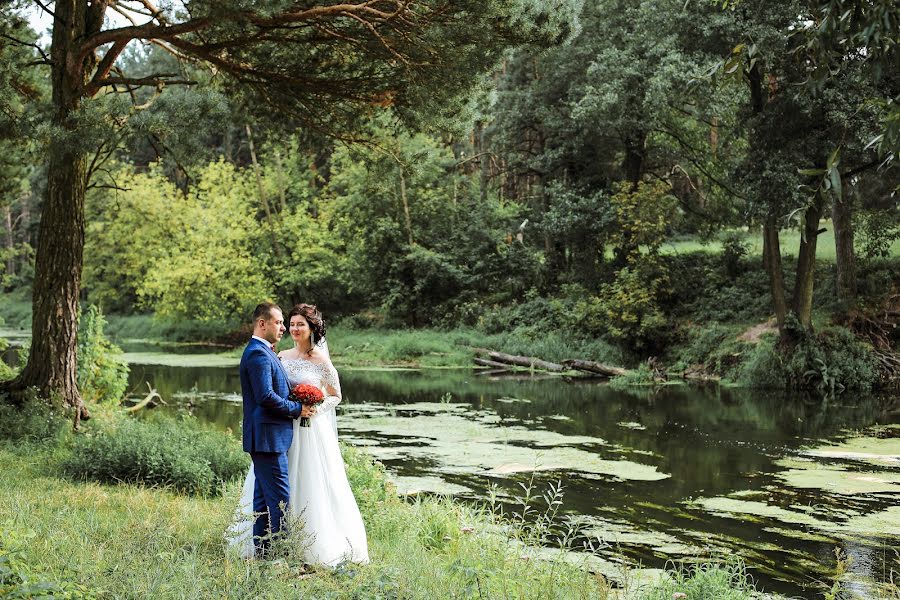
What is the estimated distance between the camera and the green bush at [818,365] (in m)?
20.0

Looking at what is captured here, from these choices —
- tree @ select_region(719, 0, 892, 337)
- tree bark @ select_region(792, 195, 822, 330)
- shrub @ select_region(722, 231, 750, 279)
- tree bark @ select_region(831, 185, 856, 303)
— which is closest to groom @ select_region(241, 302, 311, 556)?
tree @ select_region(719, 0, 892, 337)

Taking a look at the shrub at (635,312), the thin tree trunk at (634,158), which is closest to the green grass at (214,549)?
the shrub at (635,312)

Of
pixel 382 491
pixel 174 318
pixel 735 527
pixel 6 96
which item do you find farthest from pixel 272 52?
pixel 174 318

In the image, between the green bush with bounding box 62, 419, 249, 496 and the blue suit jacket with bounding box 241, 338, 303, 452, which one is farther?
the green bush with bounding box 62, 419, 249, 496

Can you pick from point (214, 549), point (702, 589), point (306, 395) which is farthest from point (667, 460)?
point (214, 549)

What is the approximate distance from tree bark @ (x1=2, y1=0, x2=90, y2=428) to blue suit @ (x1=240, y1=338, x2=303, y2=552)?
5948 millimetres

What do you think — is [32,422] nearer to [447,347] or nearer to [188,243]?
[447,347]

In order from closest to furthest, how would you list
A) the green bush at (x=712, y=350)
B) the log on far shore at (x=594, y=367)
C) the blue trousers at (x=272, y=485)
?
the blue trousers at (x=272, y=485) < the green bush at (x=712, y=350) < the log on far shore at (x=594, y=367)

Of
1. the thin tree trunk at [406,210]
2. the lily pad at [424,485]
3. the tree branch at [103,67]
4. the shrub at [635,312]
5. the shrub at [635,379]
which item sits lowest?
the lily pad at [424,485]

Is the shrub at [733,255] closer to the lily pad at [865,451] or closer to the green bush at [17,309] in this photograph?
the lily pad at [865,451]

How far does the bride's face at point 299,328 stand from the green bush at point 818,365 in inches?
665

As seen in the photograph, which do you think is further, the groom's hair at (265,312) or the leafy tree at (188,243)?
the leafy tree at (188,243)

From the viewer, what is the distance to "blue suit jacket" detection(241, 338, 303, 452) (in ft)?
17.9

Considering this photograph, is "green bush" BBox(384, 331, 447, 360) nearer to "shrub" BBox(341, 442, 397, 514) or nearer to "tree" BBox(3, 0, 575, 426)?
"tree" BBox(3, 0, 575, 426)
